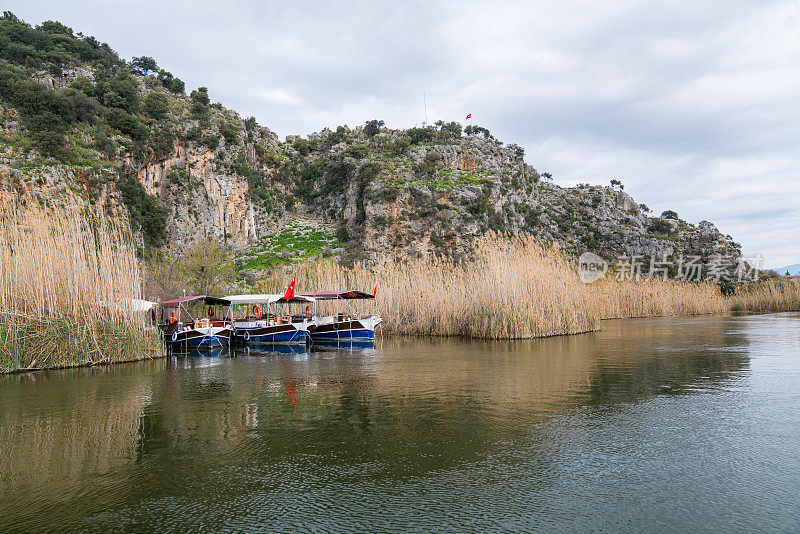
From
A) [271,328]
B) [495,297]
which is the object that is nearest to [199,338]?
[271,328]

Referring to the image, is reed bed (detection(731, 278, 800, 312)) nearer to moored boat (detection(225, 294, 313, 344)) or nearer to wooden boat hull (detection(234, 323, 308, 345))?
moored boat (detection(225, 294, 313, 344))

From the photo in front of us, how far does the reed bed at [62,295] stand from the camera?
16.6m

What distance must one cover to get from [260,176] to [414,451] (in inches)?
3388

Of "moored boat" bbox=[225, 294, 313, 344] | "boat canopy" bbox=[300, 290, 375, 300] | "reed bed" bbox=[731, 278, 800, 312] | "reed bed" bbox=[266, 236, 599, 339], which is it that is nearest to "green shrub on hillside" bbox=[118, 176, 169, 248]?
"moored boat" bbox=[225, 294, 313, 344]

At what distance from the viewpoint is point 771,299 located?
45.3m

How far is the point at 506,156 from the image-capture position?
9819 cm

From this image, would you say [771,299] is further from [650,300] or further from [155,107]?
[155,107]

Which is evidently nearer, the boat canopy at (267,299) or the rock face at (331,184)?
the boat canopy at (267,299)

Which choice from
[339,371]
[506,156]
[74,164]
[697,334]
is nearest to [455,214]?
[506,156]

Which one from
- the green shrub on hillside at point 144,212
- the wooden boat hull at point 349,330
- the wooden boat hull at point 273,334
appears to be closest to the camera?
the wooden boat hull at point 349,330

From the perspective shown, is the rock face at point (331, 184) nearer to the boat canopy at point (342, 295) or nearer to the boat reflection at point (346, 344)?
the boat canopy at point (342, 295)

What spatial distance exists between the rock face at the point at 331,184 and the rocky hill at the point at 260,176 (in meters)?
0.23

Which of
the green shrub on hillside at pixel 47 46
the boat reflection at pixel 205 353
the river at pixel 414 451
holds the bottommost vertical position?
the river at pixel 414 451

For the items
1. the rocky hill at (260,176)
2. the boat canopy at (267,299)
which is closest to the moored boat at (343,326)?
the boat canopy at (267,299)
